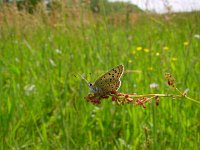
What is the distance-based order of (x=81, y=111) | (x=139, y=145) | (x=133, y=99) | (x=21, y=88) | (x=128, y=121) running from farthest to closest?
(x=21, y=88)
(x=81, y=111)
(x=128, y=121)
(x=139, y=145)
(x=133, y=99)

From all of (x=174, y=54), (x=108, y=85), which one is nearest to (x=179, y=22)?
(x=174, y=54)

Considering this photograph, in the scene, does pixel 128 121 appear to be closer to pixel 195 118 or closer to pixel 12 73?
pixel 195 118

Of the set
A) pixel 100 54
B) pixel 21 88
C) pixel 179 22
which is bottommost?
pixel 21 88

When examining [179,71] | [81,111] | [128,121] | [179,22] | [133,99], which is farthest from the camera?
[179,22]

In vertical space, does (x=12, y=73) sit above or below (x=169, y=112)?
above

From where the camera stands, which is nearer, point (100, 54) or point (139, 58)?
point (100, 54)
